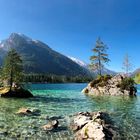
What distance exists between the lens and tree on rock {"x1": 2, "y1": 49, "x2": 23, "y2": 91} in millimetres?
60500

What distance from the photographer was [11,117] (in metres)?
26.1

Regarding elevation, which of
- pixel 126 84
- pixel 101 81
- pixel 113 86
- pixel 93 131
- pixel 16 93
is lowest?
pixel 93 131

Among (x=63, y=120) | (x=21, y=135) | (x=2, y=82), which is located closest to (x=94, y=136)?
(x=21, y=135)

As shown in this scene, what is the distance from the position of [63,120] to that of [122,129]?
22.5ft

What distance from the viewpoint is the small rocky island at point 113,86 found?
71312 millimetres

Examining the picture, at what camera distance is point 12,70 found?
200ft

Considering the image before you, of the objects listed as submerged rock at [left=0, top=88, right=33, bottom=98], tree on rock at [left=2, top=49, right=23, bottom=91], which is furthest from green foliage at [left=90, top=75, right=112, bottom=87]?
tree on rock at [left=2, top=49, right=23, bottom=91]

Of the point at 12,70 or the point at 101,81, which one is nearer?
the point at 12,70

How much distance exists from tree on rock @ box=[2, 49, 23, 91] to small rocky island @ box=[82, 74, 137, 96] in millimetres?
26698

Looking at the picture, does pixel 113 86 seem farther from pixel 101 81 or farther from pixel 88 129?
pixel 88 129

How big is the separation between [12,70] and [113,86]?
31.5 metres

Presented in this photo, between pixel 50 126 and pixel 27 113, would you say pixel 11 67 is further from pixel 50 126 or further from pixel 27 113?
pixel 50 126

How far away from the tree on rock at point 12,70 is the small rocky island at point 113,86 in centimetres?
2670

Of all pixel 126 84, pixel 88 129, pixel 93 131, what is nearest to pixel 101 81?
pixel 126 84
